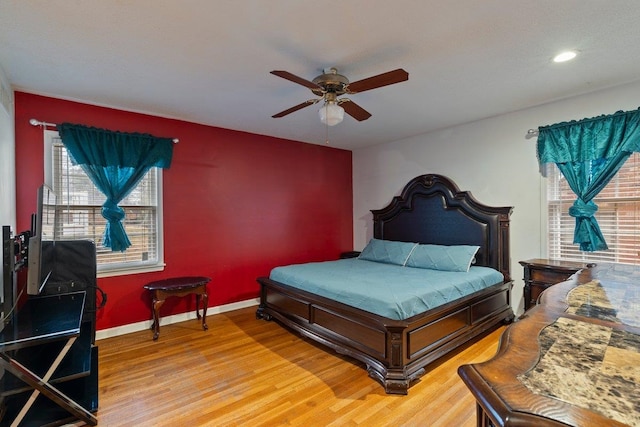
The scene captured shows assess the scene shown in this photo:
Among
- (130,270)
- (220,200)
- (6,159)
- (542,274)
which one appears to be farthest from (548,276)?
(6,159)

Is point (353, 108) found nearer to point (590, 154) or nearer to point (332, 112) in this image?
point (332, 112)

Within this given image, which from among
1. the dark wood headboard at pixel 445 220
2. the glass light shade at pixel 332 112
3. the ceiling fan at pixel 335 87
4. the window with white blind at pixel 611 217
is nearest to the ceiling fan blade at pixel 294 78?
the ceiling fan at pixel 335 87

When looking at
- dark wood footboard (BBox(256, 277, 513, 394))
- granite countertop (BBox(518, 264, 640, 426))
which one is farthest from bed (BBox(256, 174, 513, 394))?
granite countertop (BBox(518, 264, 640, 426))

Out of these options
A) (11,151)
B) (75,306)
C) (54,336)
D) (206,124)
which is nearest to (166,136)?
(206,124)

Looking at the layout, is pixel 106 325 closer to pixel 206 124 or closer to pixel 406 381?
pixel 206 124

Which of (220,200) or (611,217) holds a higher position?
(220,200)

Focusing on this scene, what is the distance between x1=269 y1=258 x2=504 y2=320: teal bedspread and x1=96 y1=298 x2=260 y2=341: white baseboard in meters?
0.97

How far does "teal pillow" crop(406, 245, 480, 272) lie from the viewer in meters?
3.61

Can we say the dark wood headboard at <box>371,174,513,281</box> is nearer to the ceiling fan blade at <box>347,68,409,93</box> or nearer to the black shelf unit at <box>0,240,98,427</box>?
the ceiling fan blade at <box>347,68,409,93</box>

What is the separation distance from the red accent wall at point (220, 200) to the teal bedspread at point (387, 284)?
37.2 inches

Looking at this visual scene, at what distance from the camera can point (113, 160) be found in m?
3.33

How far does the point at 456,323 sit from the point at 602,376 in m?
2.21

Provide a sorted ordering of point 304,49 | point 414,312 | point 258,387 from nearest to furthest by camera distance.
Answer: point 304,49 < point 258,387 < point 414,312

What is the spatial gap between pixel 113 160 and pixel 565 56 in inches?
169
